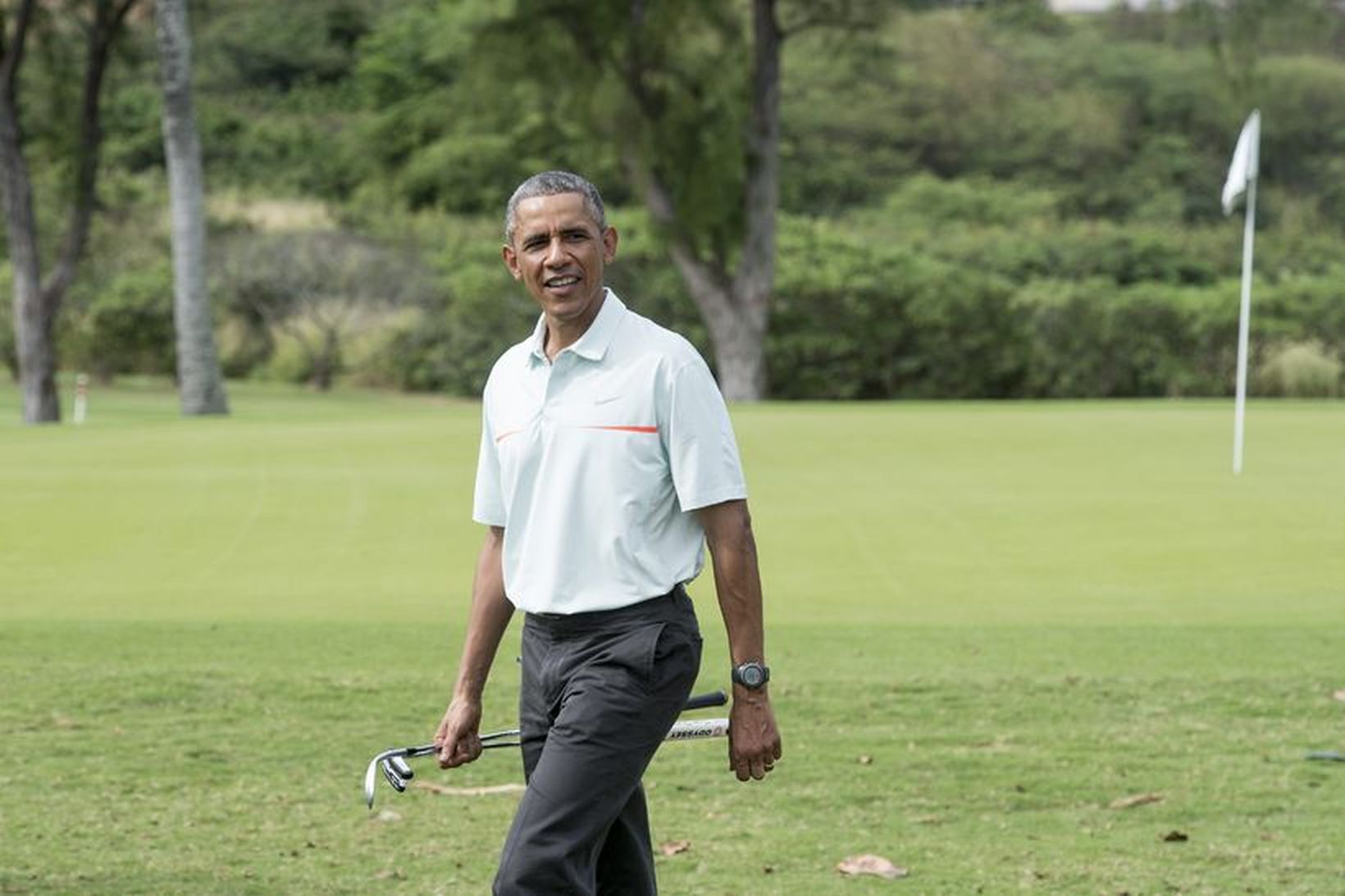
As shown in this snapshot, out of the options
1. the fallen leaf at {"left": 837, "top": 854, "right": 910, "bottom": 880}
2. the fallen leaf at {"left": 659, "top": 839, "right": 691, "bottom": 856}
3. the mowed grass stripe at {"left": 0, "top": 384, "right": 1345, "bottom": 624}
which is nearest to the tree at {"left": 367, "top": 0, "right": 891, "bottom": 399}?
the mowed grass stripe at {"left": 0, "top": 384, "right": 1345, "bottom": 624}

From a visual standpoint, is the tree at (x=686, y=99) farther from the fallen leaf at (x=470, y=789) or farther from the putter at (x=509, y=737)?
the putter at (x=509, y=737)

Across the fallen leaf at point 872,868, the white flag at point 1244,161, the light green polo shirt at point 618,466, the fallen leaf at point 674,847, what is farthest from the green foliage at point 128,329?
the light green polo shirt at point 618,466

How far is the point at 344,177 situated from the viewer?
54.2 m

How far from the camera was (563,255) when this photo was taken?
4105mm

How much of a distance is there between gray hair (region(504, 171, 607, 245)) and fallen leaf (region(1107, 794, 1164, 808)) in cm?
295

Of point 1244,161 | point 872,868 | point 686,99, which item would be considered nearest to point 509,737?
point 872,868

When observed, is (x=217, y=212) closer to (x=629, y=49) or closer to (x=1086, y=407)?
(x=629, y=49)

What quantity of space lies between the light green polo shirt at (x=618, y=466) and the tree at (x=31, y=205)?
26.3m

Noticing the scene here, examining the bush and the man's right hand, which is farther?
the bush

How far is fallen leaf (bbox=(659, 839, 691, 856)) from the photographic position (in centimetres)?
581

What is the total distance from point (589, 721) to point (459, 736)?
1.43 ft

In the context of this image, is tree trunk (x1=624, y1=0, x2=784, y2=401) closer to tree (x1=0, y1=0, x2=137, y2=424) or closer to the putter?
tree (x1=0, y1=0, x2=137, y2=424)

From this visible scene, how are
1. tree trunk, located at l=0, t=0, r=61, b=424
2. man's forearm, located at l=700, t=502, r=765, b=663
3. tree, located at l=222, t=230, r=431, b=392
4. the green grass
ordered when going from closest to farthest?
1. man's forearm, located at l=700, t=502, r=765, b=663
2. the green grass
3. tree trunk, located at l=0, t=0, r=61, b=424
4. tree, located at l=222, t=230, r=431, b=392

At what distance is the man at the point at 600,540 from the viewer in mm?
3971
